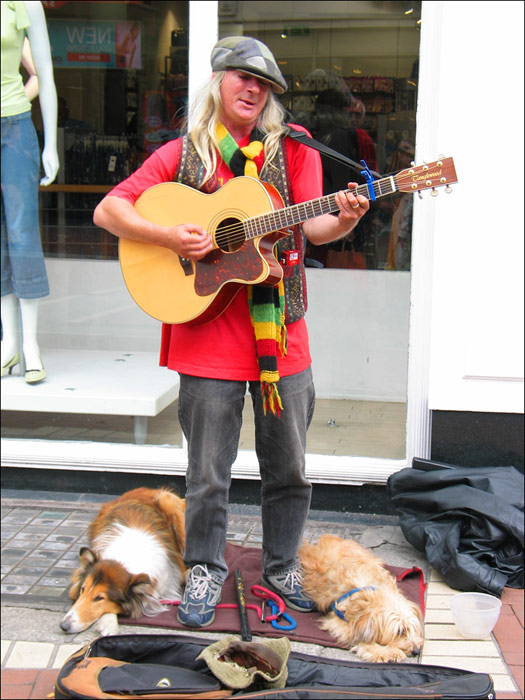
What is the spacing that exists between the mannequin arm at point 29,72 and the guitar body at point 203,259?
181 cm

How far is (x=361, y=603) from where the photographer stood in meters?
2.92

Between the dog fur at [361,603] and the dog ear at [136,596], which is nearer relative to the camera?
the dog fur at [361,603]

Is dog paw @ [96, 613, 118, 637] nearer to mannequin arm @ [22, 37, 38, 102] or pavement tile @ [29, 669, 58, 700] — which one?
pavement tile @ [29, 669, 58, 700]

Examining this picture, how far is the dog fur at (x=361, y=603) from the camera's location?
2.84 m

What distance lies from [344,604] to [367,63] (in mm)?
2545

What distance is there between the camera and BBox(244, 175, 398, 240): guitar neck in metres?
2.49

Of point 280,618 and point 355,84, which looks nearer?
point 280,618

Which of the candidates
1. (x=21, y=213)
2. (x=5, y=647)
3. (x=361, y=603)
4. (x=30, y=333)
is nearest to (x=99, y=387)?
(x=30, y=333)

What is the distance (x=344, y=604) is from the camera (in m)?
2.99

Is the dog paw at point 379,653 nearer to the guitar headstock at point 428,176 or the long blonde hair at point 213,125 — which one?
the guitar headstock at point 428,176

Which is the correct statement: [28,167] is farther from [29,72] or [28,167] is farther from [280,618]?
[280,618]

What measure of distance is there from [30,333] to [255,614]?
2210 mm

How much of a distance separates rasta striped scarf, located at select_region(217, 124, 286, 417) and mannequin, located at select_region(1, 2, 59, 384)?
1855 mm

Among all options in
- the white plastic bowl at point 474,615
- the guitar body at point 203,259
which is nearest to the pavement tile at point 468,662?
the white plastic bowl at point 474,615
